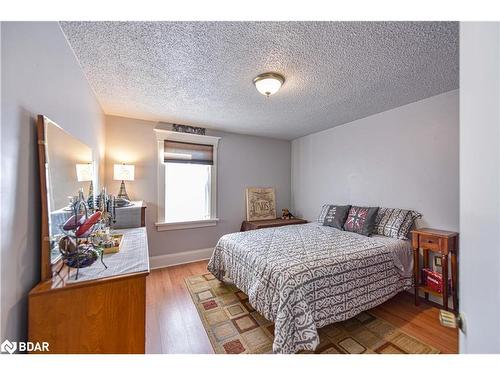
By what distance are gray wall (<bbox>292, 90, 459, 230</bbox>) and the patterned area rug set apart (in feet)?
4.61

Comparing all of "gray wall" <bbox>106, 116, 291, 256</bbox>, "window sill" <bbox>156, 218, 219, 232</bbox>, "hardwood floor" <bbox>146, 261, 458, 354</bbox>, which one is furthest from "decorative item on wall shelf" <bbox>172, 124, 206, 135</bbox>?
"hardwood floor" <bbox>146, 261, 458, 354</bbox>

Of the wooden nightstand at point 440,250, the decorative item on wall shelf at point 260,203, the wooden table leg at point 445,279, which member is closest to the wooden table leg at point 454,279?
the wooden nightstand at point 440,250

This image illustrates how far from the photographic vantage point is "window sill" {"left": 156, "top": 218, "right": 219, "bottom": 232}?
10.7ft

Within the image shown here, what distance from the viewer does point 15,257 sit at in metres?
0.89

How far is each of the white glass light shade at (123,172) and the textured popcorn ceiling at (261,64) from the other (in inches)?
31.1

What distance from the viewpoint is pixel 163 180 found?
3.32 m

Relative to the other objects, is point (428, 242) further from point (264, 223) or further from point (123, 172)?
point (123, 172)

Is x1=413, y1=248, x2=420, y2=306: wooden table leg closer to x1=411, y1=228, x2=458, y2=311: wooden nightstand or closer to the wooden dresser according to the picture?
x1=411, y1=228, x2=458, y2=311: wooden nightstand

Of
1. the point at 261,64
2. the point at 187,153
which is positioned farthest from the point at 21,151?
the point at 187,153

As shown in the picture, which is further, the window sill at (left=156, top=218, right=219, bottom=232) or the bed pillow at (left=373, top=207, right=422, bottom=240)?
the window sill at (left=156, top=218, right=219, bottom=232)

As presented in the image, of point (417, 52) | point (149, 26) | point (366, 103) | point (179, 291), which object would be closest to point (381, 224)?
point (366, 103)

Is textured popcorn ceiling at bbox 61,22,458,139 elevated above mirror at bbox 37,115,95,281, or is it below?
above

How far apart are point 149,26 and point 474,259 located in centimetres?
196
